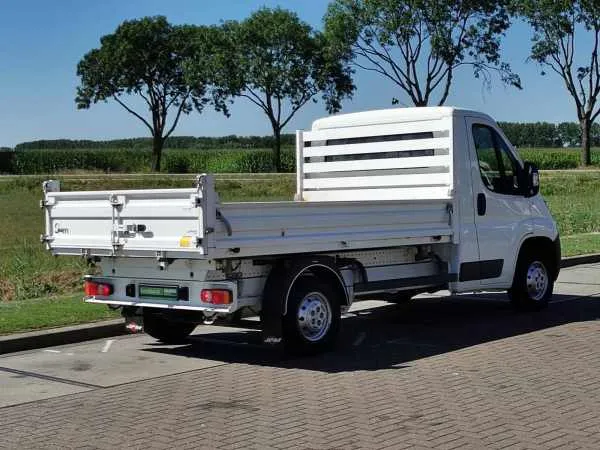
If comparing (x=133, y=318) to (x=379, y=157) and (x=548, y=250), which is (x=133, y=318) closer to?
(x=379, y=157)

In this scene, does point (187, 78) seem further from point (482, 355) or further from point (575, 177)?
point (482, 355)

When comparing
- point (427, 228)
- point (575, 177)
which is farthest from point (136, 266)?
point (575, 177)

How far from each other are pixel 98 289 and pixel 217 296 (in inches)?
66.3

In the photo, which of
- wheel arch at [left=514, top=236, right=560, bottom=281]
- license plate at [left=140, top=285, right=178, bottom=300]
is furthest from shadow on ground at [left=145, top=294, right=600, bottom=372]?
license plate at [left=140, top=285, right=178, bottom=300]

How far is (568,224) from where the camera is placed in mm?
24453

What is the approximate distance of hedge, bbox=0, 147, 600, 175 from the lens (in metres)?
74.2

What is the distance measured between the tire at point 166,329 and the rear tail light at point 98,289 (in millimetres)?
588

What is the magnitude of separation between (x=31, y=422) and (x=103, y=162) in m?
72.2

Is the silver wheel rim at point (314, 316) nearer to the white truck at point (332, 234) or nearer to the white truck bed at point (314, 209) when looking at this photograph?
the white truck at point (332, 234)

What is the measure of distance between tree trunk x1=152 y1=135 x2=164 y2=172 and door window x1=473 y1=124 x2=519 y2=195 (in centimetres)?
5905

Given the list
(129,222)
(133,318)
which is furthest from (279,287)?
(133,318)

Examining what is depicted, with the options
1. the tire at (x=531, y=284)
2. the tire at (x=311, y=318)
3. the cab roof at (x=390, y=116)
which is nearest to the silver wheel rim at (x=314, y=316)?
the tire at (x=311, y=318)

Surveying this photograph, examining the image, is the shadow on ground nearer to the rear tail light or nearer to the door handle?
the rear tail light

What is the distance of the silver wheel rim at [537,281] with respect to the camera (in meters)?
11.7
